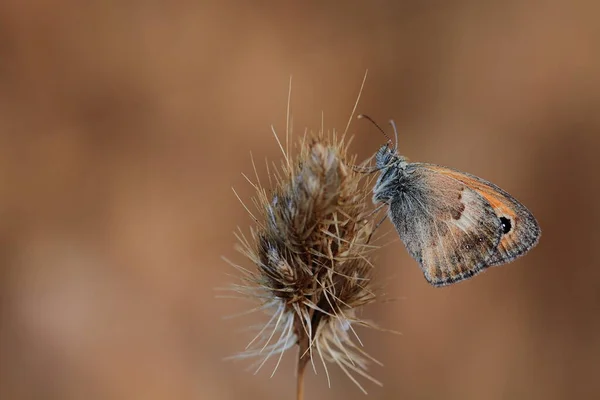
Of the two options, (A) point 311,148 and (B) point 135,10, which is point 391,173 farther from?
(B) point 135,10

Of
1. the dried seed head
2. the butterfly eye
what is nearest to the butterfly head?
the dried seed head

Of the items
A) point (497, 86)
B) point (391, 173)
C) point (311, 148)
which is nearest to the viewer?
point (311, 148)

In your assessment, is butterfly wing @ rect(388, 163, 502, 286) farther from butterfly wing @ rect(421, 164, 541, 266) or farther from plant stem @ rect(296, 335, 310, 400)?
plant stem @ rect(296, 335, 310, 400)

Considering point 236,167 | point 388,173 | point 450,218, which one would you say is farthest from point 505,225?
point 236,167

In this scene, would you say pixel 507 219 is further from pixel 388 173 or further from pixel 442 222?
pixel 388 173

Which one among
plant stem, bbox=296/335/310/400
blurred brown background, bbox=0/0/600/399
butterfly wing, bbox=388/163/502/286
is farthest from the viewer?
blurred brown background, bbox=0/0/600/399

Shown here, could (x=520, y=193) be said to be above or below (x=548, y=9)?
below

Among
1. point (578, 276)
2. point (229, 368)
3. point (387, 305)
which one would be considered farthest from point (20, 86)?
point (578, 276)
